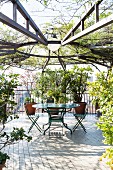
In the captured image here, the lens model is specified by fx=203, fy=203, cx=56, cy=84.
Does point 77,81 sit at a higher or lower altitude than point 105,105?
higher

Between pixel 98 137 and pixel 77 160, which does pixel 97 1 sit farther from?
pixel 98 137

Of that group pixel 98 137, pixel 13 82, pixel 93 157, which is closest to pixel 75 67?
pixel 98 137

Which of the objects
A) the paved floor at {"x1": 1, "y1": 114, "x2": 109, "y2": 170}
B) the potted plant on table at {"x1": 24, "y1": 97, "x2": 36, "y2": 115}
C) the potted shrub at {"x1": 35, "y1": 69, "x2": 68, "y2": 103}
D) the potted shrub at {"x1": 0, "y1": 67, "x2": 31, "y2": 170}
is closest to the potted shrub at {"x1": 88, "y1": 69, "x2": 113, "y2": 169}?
the paved floor at {"x1": 1, "y1": 114, "x2": 109, "y2": 170}

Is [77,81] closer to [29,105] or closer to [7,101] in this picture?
[29,105]

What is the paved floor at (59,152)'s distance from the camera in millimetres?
3518

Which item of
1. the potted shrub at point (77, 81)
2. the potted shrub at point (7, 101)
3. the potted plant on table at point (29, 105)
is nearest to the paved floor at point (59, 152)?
the potted shrub at point (7, 101)

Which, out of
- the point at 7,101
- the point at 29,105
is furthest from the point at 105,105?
the point at 29,105

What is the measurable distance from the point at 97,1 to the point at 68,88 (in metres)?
5.94

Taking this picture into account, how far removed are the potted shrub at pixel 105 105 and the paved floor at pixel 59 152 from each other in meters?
0.63

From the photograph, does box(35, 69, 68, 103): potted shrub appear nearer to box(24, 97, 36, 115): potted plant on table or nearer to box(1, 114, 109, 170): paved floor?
box(24, 97, 36, 115): potted plant on table

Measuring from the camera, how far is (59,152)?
4223 mm

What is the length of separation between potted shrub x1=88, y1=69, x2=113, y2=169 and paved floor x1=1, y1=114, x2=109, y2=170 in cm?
63

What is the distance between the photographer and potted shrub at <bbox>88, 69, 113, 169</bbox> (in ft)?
9.30

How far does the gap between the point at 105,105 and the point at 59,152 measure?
1.63 m
